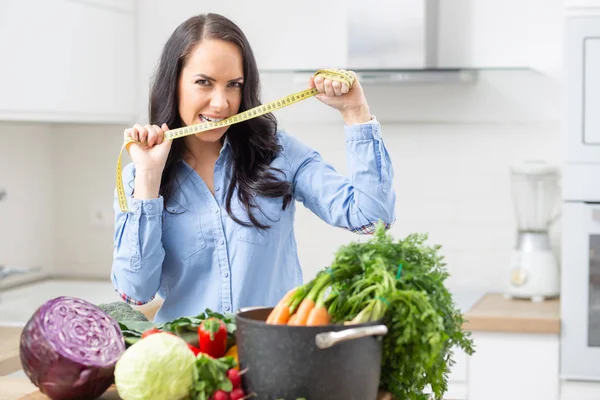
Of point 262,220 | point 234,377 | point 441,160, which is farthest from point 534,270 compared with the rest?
point 234,377

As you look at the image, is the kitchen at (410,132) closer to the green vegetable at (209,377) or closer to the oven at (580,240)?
the oven at (580,240)

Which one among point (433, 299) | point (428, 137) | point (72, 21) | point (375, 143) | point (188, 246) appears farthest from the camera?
point (428, 137)

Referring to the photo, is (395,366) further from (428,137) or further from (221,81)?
(428,137)

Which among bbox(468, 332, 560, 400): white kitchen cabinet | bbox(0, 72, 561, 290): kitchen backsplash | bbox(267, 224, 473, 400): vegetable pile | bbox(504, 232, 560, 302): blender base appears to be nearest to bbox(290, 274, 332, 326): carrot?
bbox(267, 224, 473, 400): vegetable pile

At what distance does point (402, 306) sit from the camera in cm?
139

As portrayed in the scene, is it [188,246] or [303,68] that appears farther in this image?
[303,68]

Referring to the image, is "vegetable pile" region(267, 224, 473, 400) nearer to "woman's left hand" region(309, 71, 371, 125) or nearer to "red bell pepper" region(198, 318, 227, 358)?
"red bell pepper" region(198, 318, 227, 358)

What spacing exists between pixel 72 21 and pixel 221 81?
1754 millimetres

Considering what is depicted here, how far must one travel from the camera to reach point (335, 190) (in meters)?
2.13

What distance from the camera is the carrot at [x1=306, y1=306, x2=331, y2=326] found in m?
1.35

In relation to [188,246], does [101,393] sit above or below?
below

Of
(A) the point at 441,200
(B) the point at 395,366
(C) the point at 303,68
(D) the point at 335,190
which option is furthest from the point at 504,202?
(B) the point at 395,366

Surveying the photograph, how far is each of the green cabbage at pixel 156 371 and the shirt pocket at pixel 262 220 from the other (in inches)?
30.6

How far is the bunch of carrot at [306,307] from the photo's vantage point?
1.36 meters
